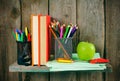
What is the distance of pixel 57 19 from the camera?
1126mm

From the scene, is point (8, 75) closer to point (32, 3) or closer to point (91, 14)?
point (32, 3)

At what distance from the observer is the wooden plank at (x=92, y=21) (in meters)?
1.13

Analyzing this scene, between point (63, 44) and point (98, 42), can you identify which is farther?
point (98, 42)

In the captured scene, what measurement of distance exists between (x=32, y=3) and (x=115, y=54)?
45 centimetres

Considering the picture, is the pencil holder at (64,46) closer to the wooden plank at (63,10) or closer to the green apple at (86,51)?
the green apple at (86,51)

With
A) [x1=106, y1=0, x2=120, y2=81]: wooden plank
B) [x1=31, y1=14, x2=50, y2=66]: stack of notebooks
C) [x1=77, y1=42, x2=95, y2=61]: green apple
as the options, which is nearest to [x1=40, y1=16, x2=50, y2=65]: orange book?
[x1=31, y1=14, x2=50, y2=66]: stack of notebooks

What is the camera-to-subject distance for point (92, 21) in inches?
44.6

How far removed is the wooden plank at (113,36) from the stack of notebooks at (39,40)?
1.07 feet

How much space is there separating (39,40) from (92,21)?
0.30 m

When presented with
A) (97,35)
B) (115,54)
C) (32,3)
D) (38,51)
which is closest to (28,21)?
(32,3)

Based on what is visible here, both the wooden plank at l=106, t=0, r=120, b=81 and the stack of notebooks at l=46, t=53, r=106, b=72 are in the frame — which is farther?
the wooden plank at l=106, t=0, r=120, b=81

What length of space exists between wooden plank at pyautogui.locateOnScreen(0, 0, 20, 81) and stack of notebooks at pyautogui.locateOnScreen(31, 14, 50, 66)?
0.65 ft

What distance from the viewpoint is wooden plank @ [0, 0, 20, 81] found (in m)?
1.13

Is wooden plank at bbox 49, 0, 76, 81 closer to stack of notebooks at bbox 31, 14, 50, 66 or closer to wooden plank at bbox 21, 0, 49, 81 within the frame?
wooden plank at bbox 21, 0, 49, 81
